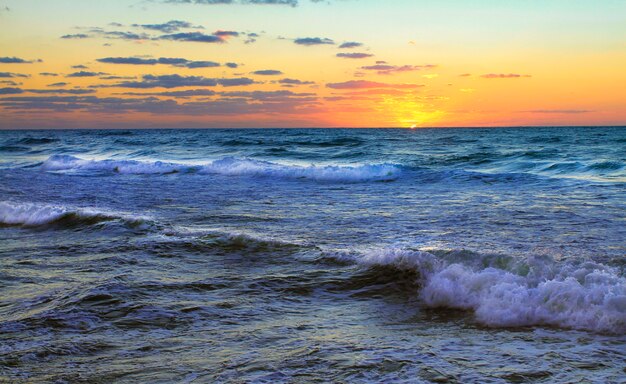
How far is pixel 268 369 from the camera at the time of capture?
3947 mm

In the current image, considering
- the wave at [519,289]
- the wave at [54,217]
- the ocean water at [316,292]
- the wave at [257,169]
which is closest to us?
the ocean water at [316,292]

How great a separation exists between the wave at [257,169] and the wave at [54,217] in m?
11.5

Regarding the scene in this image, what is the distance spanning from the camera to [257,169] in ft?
80.7

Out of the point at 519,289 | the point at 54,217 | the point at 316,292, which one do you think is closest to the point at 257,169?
the point at 54,217

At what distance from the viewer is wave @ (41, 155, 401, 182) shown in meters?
22.2

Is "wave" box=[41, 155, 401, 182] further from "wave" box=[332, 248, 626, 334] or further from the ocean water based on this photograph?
"wave" box=[332, 248, 626, 334]

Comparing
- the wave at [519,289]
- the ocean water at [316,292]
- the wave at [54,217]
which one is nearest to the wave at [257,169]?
the ocean water at [316,292]

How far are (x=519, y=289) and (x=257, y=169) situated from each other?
64.4 feet

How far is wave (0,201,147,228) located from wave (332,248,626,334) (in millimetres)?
5726

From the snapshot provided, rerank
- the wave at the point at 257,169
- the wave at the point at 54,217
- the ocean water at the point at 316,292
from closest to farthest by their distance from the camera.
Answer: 1. the ocean water at the point at 316,292
2. the wave at the point at 54,217
3. the wave at the point at 257,169

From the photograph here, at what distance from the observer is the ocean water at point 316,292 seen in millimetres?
4062

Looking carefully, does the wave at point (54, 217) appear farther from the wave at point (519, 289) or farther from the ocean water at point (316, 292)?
the wave at point (519, 289)

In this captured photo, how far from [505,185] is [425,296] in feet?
40.2

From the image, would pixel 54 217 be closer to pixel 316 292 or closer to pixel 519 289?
pixel 316 292
